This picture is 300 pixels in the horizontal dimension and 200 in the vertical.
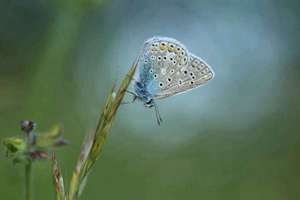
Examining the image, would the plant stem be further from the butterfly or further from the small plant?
the butterfly

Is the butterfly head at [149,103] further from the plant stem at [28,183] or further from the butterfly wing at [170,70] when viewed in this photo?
the plant stem at [28,183]

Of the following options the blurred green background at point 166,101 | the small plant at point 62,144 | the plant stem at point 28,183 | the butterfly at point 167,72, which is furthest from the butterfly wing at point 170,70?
the plant stem at point 28,183

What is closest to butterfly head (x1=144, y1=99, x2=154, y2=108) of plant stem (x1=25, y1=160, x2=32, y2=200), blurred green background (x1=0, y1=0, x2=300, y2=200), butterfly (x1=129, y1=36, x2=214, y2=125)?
butterfly (x1=129, y1=36, x2=214, y2=125)

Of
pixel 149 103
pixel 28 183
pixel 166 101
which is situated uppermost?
pixel 166 101

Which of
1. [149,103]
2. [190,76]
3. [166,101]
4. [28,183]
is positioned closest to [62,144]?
[28,183]

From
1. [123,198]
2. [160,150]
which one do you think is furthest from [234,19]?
[123,198]

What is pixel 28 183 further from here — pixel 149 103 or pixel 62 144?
pixel 149 103
